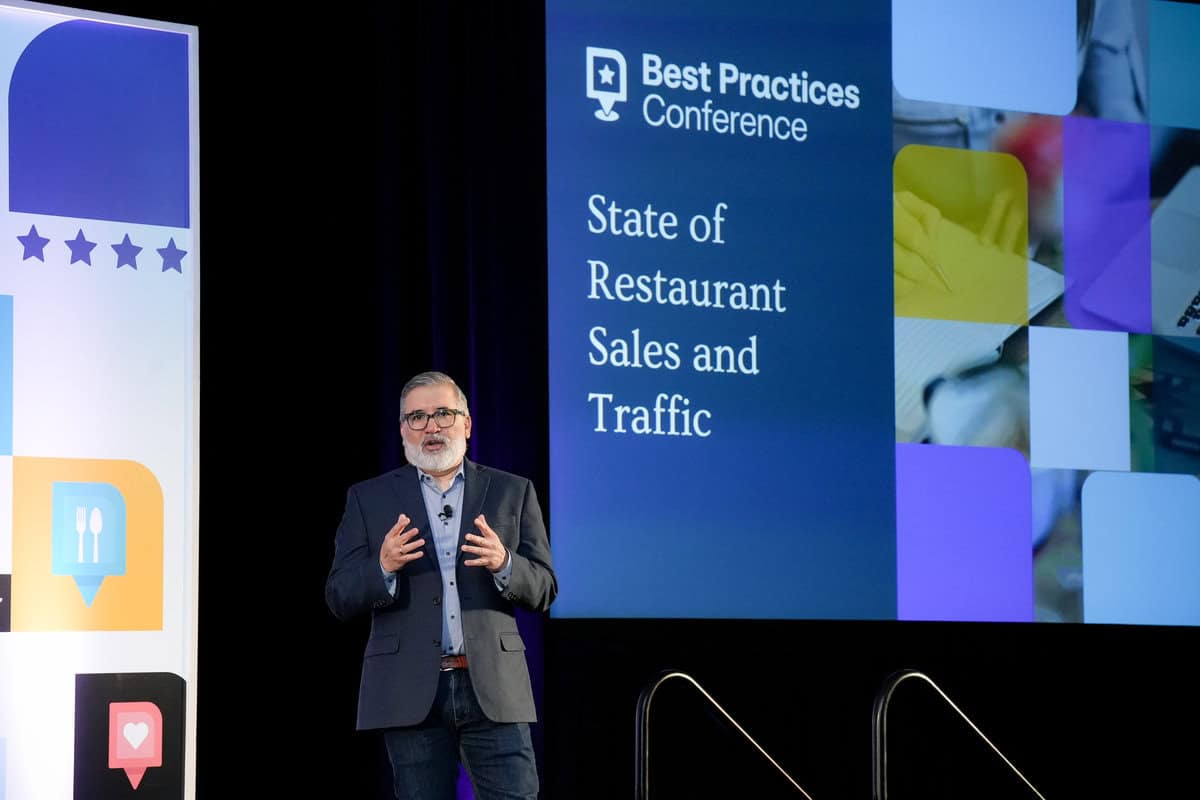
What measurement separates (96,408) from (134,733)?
888 millimetres

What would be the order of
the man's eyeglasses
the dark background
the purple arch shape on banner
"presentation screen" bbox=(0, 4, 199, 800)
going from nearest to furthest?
1. the man's eyeglasses
2. "presentation screen" bbox=(0, 4, 199, 800)
3. the purple arch shape on banner
4. the dark background

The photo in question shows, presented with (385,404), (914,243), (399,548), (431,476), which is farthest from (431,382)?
(914,243)

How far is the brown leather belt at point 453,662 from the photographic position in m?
4.12

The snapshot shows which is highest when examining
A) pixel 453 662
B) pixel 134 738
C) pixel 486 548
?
pixel 486 548

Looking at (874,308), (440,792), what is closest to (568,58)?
(874,308)

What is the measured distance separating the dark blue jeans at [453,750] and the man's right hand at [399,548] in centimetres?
28

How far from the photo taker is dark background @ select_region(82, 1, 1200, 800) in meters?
5.09

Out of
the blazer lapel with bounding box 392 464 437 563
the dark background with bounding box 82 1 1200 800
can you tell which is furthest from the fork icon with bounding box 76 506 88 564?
the blazer lapel with bounding box 392 464 437 563

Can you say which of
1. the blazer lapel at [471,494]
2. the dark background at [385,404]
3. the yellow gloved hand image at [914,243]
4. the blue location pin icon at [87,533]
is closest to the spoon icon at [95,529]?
the blue location pin icon at [87,533]

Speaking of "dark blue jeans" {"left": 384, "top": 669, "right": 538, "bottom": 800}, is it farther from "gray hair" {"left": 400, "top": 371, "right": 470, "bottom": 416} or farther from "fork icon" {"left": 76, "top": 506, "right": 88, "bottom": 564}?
"fork icon" {"left": 76, "top": 506, "right": 88, "bottom": 564}

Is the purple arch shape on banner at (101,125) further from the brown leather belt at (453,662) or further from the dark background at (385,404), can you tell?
the brown leather belt at (453,662)

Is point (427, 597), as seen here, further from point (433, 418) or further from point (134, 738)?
point (134, 738)

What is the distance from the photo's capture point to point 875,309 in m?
5.80

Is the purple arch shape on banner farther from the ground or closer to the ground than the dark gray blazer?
farther from the ground
